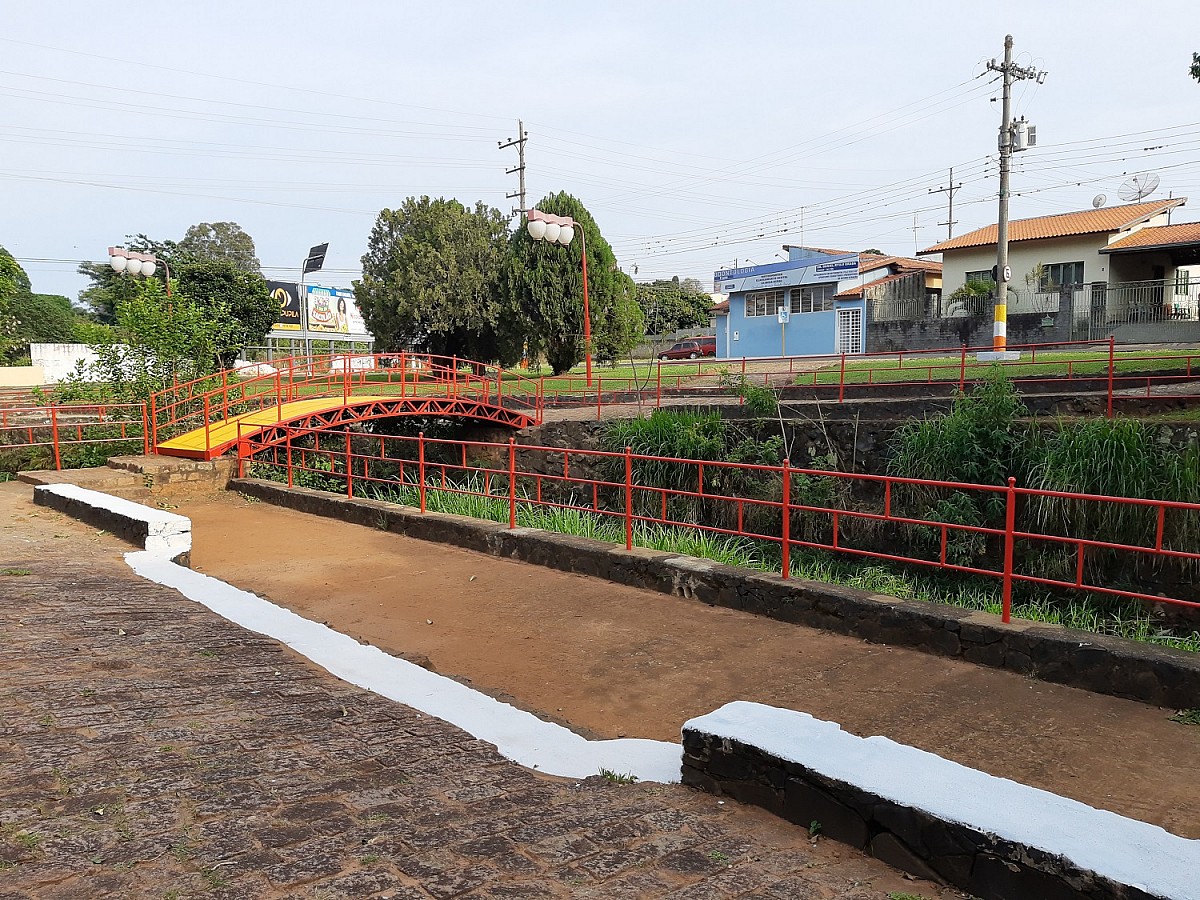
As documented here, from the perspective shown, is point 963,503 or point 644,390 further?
point 644,390

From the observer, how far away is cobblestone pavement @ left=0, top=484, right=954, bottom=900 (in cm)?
269

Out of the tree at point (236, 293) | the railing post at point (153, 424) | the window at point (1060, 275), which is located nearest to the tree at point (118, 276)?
the tree at point (236, 293)

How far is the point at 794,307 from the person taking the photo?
1442 inches

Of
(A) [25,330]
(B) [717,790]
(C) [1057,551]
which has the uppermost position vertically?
(A) [25,330]

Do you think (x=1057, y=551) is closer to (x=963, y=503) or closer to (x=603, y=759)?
(x=963, y=503)

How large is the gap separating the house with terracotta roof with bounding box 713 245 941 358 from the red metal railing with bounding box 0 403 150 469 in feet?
83.5

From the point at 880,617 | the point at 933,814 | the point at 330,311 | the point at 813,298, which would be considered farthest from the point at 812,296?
the point at 933,814

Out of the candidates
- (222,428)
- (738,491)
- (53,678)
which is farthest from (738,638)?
(222,428)

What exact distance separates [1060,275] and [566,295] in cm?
1743

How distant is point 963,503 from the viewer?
1155 centimetres

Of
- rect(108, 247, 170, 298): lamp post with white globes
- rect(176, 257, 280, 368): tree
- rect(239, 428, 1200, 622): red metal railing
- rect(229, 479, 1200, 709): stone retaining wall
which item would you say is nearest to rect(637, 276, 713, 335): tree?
rect(176, 257, 280, 368): tree

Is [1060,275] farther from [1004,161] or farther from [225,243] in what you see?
[225,243]

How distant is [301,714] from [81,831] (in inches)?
53.0

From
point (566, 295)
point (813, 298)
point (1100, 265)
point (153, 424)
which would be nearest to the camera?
point (153, 424)
